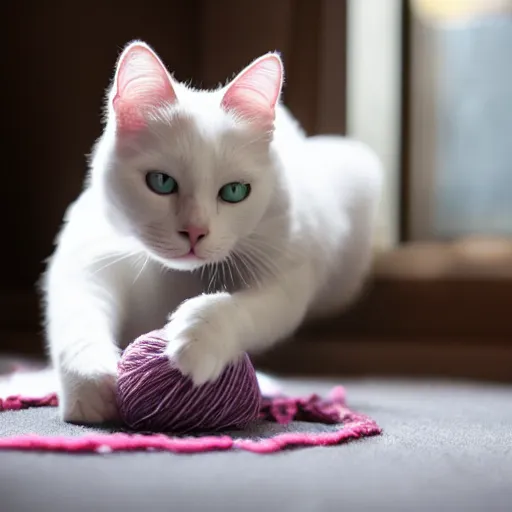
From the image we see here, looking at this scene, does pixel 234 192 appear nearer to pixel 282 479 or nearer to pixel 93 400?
pixel 93 400

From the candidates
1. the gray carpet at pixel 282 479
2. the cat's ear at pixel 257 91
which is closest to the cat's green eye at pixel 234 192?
the cat's ear at pixel 257 91

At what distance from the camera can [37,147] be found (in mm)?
2043

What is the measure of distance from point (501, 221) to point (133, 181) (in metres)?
1.31

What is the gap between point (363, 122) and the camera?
2.07 metres

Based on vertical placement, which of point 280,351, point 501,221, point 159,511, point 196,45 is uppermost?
point 196,45

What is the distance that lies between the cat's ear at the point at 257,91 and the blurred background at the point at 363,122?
81cm

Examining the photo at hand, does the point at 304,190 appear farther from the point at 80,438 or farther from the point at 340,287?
the point at 80,438

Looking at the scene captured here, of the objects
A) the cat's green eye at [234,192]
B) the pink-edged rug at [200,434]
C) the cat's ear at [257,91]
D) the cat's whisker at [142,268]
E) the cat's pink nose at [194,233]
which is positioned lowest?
the pink-edged rug at [200,434]

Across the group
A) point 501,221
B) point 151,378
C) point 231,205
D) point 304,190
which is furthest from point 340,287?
point 151,378

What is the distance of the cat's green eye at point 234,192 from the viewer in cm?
104

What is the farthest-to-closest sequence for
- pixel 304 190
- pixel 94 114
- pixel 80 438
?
1. pixel 94 114
2. pixel 304 190
3. pixel 80 438

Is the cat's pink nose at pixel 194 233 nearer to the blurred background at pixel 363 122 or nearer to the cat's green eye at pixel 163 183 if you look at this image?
the cat's green eye at pixel 163 183

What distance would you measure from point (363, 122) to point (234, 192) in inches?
43.1

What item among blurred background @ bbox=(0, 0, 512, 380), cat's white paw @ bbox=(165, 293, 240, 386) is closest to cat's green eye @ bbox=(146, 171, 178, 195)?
cat's white paw @ bbox=(165, 293, 240, 386)
